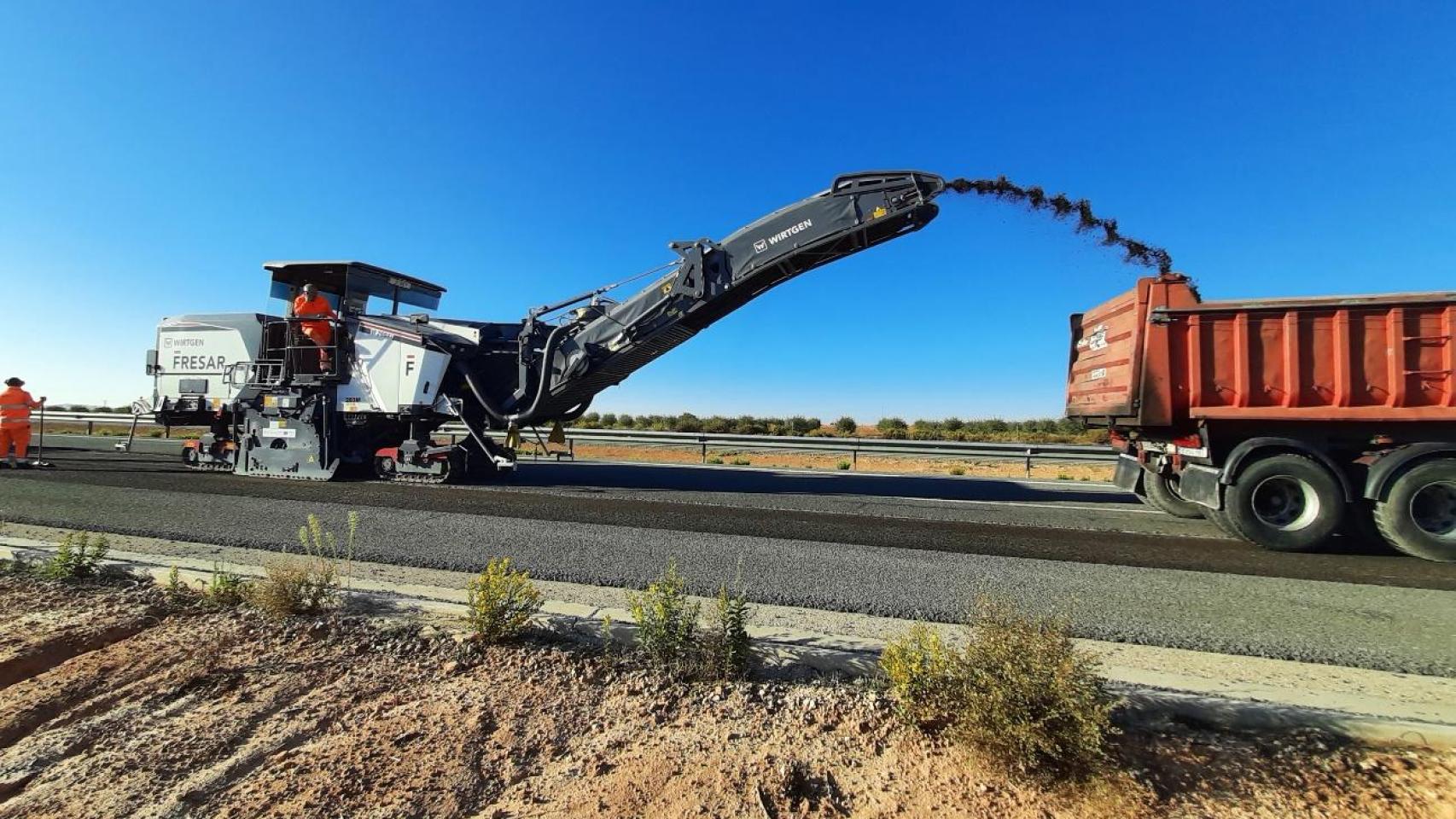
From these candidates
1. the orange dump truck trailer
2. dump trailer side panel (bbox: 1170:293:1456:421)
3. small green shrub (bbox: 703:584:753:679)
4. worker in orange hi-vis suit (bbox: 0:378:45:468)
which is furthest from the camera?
worker in orange hi-vis suit (bbox: 0:378:45:468)

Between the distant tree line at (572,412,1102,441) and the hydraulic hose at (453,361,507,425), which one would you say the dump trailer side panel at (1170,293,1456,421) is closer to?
the hydraulic hose at (453,361,507,425)

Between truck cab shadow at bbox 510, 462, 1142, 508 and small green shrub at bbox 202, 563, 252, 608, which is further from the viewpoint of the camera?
truck cab shadow at bbox 510, 462, 1142, 508

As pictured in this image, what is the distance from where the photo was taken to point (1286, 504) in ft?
22.8

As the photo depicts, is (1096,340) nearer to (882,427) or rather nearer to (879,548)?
(879,548)

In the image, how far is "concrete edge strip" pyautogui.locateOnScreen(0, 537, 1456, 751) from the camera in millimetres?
2428

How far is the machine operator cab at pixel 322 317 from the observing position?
11.2 meters

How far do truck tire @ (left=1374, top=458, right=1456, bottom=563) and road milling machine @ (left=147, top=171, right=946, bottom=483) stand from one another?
6569 mm

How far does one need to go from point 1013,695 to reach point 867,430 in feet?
122

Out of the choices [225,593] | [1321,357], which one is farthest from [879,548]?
[1321,357]

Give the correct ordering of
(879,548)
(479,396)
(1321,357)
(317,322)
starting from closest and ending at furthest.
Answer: (879,548), (1321,357), (479,396), (317,322)

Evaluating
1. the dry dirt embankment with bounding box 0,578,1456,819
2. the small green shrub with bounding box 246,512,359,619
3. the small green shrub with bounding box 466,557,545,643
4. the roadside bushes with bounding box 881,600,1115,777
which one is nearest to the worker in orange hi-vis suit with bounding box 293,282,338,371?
the small green shrub with bounding box 246,512,359,619

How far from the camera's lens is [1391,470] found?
256 inches

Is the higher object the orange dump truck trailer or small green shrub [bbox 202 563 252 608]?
the orange dump truck trailer

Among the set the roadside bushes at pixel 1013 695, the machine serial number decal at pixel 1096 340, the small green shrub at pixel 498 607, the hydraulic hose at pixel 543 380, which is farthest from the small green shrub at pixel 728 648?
the hydraulic hose at pixel 543 380
